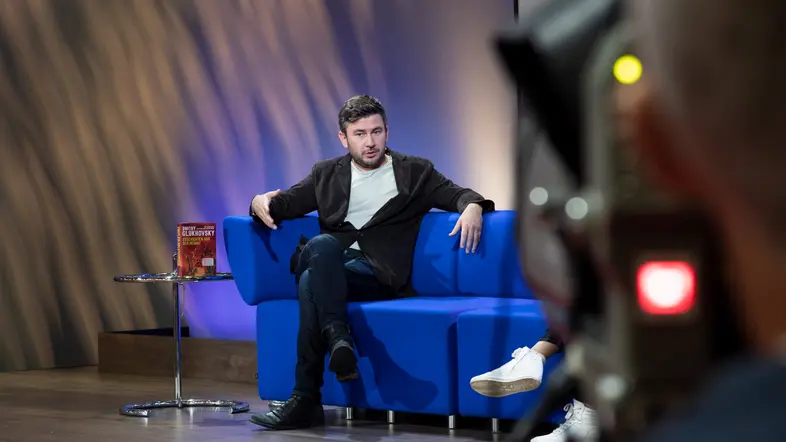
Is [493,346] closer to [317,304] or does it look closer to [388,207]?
[317,304]

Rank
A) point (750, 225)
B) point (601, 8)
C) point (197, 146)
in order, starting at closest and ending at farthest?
point (750, 225)
point (601, 8)
point (197, 146)

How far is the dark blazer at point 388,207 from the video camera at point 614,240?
11.3 ft

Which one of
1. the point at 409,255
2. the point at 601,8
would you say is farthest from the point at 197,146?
the point at 601,8

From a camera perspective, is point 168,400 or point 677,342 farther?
point 168,400

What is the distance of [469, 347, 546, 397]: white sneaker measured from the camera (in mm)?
3121

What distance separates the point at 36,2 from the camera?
545 cm

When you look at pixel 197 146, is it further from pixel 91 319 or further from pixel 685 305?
pixel 685 305

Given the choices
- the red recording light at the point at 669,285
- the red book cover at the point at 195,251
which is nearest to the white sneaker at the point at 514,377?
the red book cover at the point at 195,251

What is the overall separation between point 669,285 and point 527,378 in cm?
291

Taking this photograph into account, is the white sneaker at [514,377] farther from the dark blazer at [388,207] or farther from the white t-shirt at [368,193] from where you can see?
the white t-shirt at [368,193]

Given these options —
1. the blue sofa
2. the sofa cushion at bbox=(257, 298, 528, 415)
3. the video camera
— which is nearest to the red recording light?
the video camera

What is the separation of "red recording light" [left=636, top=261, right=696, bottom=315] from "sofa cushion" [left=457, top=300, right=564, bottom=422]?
3055mm

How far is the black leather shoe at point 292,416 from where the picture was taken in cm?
355

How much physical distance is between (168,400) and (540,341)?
66.3 inches
